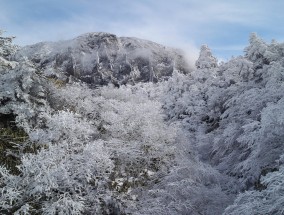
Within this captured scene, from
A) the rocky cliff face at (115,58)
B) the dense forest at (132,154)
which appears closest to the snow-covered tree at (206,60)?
the dense forest at (132,154)

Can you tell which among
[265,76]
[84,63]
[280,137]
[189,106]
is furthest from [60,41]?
[280,137]

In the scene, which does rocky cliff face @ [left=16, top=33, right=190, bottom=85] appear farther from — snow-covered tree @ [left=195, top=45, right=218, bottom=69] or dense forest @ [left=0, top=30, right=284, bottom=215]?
dense forest @ [left=0, top=30, right=284, bottom=215]

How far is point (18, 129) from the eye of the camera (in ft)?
37.1

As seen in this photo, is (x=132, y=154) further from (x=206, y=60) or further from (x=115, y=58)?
(x=115, y=58)

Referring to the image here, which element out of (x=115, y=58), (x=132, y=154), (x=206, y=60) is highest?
(x=115, y=58)

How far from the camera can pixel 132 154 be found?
12266mm

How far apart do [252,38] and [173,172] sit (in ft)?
37.9

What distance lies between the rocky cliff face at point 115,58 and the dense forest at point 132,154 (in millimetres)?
60404

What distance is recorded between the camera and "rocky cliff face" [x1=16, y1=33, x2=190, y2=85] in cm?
8325

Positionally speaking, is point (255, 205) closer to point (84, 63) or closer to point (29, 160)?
point (29, 160)

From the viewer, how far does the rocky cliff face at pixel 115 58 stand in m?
83.2

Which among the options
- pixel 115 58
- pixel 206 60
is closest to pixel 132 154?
pixel 206 60

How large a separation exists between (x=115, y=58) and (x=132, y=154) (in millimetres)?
88881

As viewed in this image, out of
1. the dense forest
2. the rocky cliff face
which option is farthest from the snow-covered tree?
the rocky cliff face
